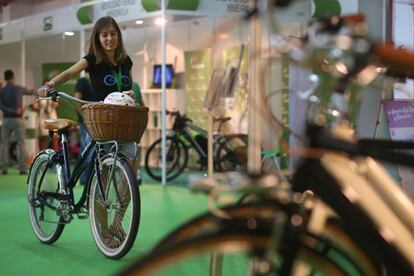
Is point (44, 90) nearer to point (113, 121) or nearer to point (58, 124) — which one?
point (58, 124)

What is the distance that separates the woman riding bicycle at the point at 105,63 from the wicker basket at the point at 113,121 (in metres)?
0.39

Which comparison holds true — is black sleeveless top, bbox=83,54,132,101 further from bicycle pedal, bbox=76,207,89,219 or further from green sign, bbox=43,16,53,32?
green sign, bbox=43,16,53,32

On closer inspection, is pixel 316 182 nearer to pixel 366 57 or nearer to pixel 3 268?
pixel 366 57

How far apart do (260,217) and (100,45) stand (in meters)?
2.62

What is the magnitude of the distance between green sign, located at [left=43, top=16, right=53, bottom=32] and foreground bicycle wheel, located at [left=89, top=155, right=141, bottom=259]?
6.45m

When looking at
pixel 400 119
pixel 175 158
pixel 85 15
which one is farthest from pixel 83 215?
pixel 85 15

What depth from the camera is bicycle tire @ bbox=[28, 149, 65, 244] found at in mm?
3711

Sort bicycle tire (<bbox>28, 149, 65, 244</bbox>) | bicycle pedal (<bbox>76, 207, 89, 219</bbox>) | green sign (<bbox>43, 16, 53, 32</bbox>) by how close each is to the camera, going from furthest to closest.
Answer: green sign (<bbox>43, 16, 53, 32</bbox>) < bicycle tire (<bbox>28, 149, 65, 244</bbox>) < bicycle pedal (<bbox>76, 207, 89, 219</bbox>)

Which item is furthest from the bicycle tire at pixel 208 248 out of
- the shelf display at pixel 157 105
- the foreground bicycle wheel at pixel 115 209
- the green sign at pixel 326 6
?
the shelf display at pixel 157 105

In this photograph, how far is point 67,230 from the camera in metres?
4.28

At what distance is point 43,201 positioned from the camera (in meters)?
3.78

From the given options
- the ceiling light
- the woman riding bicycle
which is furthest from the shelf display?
the woman riding bicycle

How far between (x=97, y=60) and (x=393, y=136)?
207cm

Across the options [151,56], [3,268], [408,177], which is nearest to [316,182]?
[3,268]
